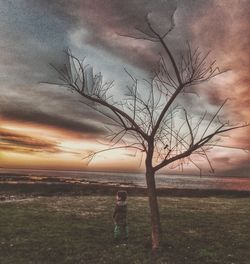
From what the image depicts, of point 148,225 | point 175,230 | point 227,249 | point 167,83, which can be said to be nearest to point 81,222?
point 148,225

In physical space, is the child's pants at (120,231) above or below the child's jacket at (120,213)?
below

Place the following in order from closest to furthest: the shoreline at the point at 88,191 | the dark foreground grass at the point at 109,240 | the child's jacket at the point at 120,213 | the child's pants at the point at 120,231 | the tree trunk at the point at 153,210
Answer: the dark foreground grass at the point at 109,240 → the tree trunk at the point at 153,210 → the child's jacket at the point at 120,213 → the child's pants at the point at 120,231 → the shoreline at the point at 88,191

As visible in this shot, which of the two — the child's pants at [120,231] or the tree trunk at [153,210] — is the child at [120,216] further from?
the tree trunk at [153,210]

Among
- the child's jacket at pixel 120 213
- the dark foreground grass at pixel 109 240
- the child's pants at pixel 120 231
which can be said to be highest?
the child's jacket at pixel 120 213

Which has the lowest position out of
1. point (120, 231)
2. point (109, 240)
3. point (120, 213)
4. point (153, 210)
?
point (109, 240)

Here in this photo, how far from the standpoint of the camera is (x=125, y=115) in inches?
582

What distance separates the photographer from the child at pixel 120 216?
53.7ft

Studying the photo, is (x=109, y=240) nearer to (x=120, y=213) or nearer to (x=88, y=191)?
(x=120, y=213)

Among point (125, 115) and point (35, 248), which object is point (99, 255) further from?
point (125, 115)

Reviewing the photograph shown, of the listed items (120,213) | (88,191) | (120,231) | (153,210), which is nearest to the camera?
(153,210)

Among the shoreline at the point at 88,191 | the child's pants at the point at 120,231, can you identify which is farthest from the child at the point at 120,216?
the shoreline at the point at 88,191

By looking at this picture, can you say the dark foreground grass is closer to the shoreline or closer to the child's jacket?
the child's jacket

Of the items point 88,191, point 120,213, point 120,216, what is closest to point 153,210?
point 120,213

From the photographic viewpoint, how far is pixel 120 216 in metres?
16.4
